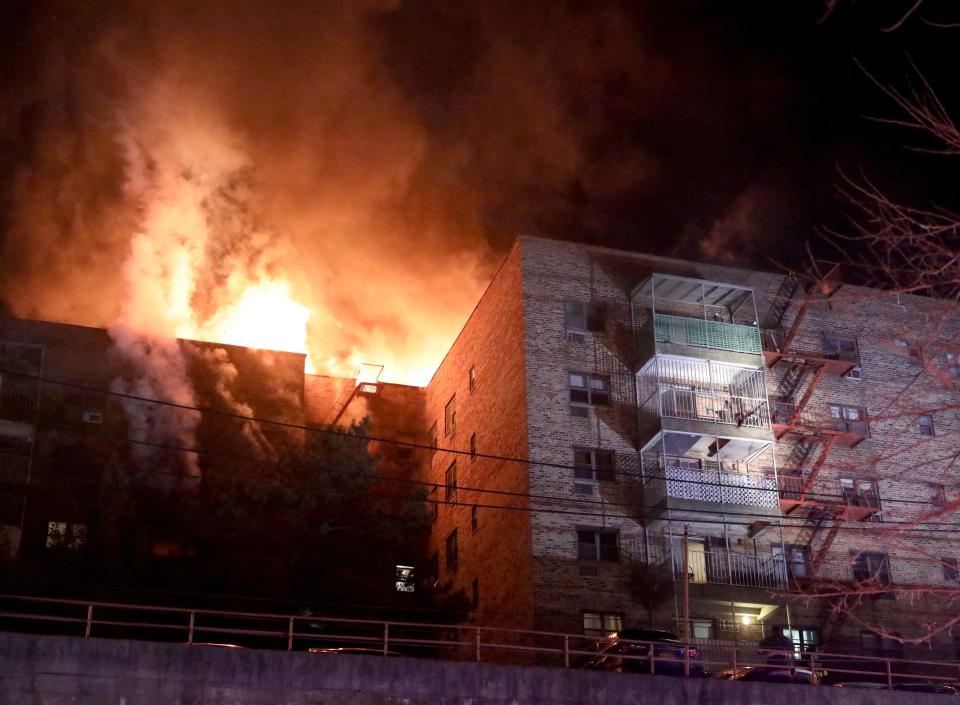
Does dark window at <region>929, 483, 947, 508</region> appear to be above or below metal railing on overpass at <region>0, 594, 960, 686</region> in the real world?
above

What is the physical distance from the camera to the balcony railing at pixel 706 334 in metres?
35.2

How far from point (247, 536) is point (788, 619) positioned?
15624mm

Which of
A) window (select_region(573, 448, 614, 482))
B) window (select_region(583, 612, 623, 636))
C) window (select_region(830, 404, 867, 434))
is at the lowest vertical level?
window (select_region(583, 612, 623, 636))

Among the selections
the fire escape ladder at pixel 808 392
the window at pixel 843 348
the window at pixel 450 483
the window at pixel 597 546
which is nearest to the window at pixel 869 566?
the fire escape ladder at pixel 808 392

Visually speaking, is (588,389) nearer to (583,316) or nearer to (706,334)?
(583,316)

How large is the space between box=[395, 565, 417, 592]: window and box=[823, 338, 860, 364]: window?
1575 centimetres

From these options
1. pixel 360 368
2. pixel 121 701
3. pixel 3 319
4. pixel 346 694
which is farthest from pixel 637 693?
pixel 3 319

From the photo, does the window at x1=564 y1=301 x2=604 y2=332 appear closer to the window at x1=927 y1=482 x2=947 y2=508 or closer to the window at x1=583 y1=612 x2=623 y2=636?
the window at x1=583 y1=612 x2=623 y2=636

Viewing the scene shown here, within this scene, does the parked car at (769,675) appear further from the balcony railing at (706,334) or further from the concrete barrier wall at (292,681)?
the balcony railing at (706,334)

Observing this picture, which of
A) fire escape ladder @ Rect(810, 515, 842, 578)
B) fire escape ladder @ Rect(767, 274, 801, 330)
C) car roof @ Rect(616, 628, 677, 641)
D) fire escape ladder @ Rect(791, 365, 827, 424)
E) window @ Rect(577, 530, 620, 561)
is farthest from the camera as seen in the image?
fire escape ladder @ Rect(767, 274, 801, 330)

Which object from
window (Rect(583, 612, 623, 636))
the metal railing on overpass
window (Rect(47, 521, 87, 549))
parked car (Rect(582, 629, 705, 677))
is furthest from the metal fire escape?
window (Rect(47, 521, 87, 549))

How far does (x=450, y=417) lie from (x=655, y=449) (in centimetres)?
950

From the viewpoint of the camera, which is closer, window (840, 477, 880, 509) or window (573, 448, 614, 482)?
window (573, 448, 614, 482)

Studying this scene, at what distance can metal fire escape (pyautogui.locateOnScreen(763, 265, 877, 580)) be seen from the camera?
3512 cm
